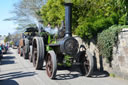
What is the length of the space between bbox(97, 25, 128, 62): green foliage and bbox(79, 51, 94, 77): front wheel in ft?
2.34

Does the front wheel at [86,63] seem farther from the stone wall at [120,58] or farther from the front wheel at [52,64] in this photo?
the front wheel at [52,64]

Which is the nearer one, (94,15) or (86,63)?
(86,63)

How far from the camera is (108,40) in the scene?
23.6ft

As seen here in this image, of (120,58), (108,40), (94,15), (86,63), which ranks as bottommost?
(86,63)

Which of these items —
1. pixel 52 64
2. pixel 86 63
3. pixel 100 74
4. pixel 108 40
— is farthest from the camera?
pixel 100 74

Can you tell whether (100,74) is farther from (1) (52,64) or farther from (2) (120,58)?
(1) (52,64)

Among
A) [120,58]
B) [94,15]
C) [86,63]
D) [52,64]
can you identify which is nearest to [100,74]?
[86,63]

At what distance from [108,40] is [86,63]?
1.24 m

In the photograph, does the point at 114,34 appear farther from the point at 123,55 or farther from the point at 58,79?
the point at 58,79

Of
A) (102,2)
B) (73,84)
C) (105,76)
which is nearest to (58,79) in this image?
(73,84)

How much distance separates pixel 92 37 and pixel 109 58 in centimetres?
160

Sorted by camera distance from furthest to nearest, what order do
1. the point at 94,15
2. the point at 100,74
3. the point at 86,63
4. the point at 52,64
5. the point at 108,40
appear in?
the point at 94,15
the point at 100,74
the point at 86,63
the point at 108,40
the point at 52,64

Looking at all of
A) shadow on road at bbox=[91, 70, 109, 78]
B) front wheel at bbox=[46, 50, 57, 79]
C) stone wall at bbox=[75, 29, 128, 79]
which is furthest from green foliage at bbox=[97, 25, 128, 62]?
front wheel at bbox=[46, 50, 57, 79]

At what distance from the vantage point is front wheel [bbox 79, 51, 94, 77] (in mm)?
6915
